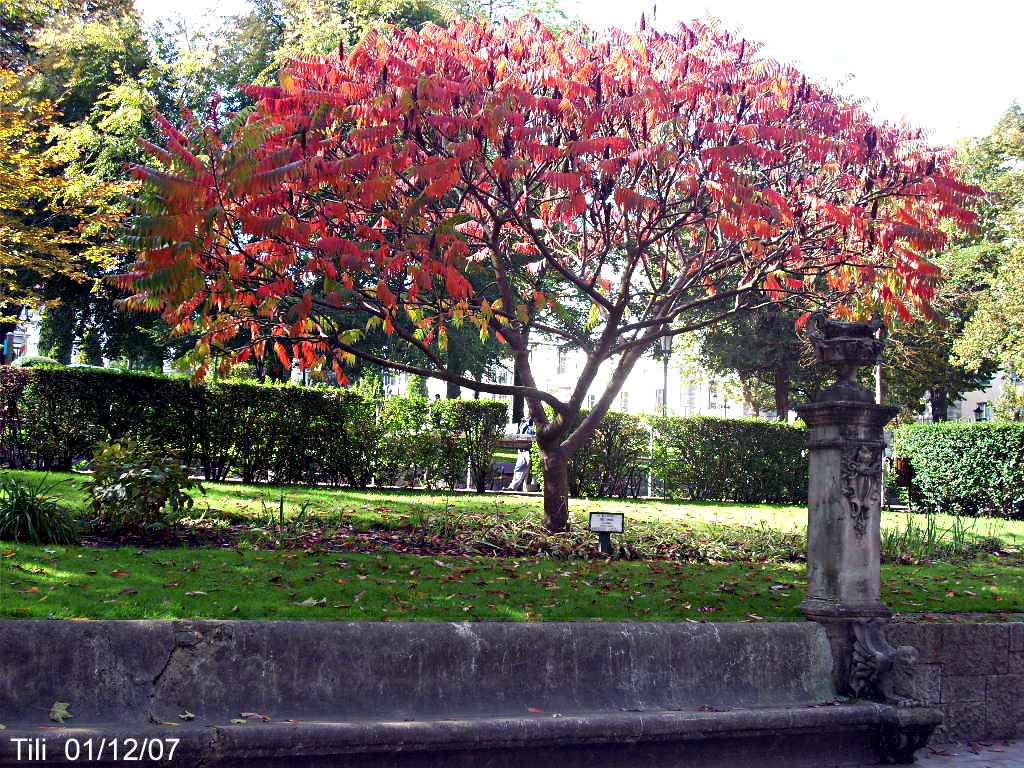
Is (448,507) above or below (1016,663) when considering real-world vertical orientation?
above

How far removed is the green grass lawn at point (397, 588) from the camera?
6156 mm

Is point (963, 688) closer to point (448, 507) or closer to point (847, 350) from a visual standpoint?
point (847, 350)

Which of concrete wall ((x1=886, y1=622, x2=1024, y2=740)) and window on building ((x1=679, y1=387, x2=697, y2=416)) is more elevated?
window on building ((x1=679, y1=387, x2=697, y2=416))

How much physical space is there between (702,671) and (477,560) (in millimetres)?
2754

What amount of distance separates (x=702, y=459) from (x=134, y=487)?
11725 mm

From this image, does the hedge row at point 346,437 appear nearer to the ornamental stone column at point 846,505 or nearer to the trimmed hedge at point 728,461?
the trimmed hedge at point 728,461

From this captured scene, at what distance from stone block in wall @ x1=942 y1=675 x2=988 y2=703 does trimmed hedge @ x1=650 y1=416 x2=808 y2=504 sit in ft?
31.7

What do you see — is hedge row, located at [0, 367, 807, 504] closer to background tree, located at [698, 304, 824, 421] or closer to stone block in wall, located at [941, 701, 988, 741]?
stone block in wall, located at [941, 701, 988, 741]

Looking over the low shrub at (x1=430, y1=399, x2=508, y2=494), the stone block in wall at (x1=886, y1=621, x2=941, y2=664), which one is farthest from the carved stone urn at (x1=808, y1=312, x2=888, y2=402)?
the low shrub at (x1=430, y1=399, x2=508, y2=494)

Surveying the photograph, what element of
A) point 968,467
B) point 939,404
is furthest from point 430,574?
point 939,404

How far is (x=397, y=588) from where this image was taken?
717cm

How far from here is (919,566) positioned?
35.5 ft

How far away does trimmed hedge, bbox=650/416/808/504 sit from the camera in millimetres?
17312

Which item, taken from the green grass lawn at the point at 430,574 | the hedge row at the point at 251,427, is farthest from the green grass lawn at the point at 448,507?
the hedge row at the point at 251,427
